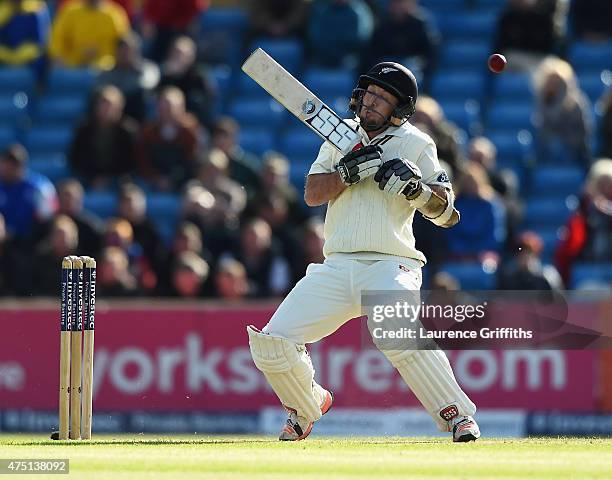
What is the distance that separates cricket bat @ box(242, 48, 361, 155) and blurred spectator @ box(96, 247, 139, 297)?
5.18 meters

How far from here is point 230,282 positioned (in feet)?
46.5

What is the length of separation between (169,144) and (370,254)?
731cm

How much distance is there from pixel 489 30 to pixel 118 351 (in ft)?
19.7

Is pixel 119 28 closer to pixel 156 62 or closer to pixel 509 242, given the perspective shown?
pixel 156 62

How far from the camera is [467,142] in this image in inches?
635

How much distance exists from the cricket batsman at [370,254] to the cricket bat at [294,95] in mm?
145

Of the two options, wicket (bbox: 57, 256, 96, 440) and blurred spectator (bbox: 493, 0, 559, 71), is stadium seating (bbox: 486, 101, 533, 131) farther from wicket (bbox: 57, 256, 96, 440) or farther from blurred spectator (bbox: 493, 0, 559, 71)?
wicket (bbox: 57, 256, 96, 440)

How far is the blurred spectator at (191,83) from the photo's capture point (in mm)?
16984

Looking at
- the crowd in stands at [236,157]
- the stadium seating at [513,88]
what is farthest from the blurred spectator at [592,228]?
the stadium seating at [513,88]

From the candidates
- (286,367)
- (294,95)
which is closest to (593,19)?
(294,95)

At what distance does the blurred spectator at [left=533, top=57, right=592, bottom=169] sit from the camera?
15.3 meters

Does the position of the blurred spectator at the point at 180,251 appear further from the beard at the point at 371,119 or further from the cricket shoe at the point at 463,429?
the cricket shoe at the point at 463,429

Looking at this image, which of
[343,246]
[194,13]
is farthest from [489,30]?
[343,246]

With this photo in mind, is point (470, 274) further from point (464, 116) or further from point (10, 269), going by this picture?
point (10, 269)
